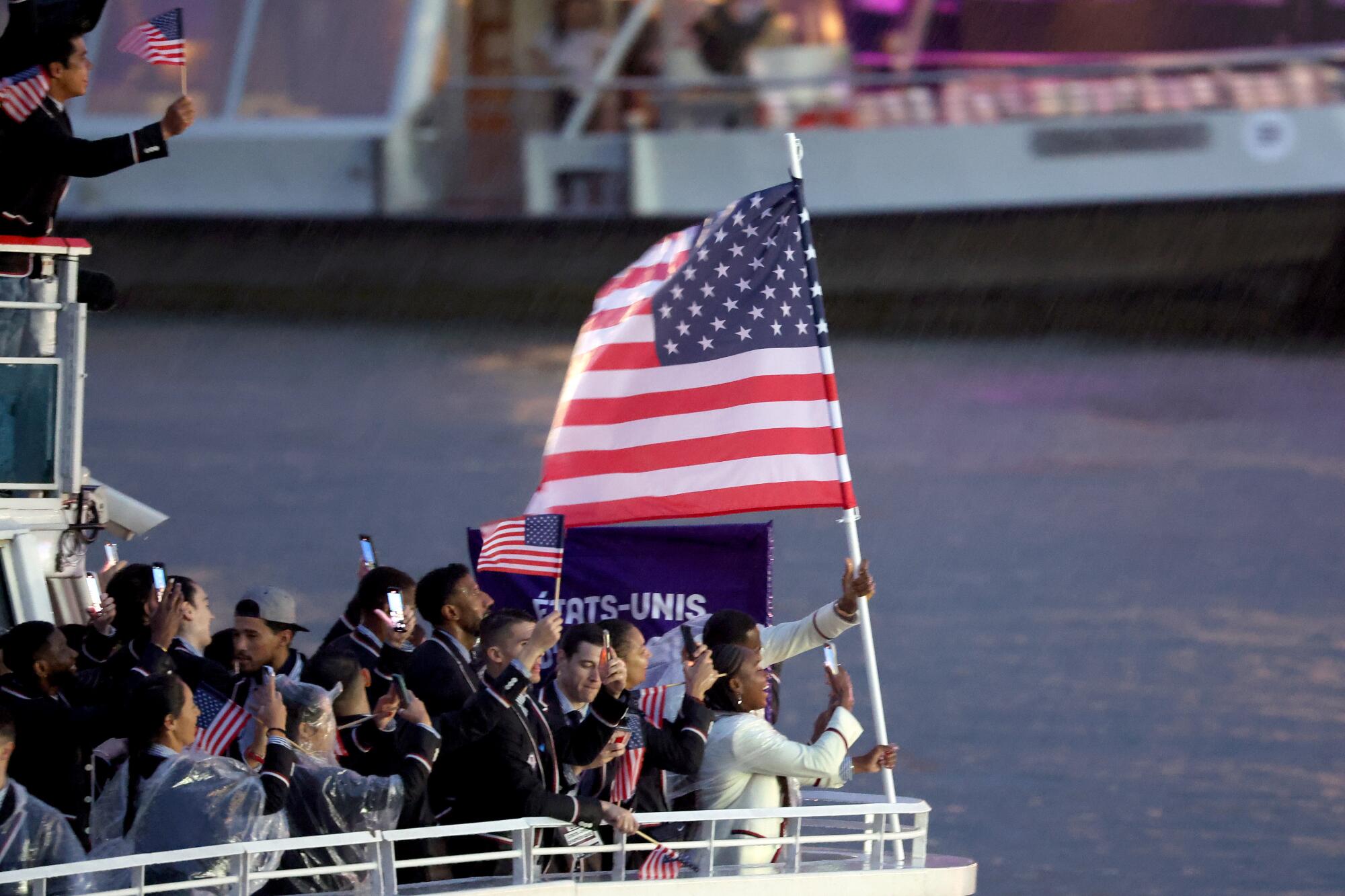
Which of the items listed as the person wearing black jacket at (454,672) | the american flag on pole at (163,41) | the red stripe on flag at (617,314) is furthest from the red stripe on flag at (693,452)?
the american flag on pole at (163,41)

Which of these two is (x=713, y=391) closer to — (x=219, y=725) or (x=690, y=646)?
(x=690, y=646)

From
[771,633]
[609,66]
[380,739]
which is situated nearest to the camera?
[380,739]

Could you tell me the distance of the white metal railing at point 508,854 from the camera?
17.7 feet

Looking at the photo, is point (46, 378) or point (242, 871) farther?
point (46, 378)

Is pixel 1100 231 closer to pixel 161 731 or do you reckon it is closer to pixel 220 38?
pixel 220 38

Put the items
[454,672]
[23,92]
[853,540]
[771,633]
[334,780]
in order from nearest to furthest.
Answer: [334,780]
[454,672]
[853,540]
[23,92]
[771,633]

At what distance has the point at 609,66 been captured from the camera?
23984 millimetres

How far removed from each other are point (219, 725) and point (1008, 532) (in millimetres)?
16551

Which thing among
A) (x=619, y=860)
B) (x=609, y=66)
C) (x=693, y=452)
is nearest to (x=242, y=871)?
(x=619, y=860)

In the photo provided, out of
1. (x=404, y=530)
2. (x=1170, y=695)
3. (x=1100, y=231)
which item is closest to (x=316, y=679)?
(x=1170, y=695)

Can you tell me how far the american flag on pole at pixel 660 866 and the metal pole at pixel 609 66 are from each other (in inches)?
697

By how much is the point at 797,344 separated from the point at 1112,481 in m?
17.5

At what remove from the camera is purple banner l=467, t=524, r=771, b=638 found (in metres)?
7.74

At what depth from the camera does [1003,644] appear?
17266 mm
